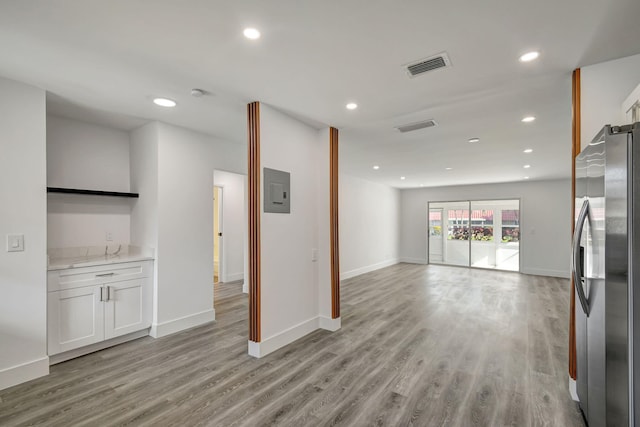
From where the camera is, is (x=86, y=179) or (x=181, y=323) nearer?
(x=86, y=179)

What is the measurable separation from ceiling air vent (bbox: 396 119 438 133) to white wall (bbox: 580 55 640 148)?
4.76 feet

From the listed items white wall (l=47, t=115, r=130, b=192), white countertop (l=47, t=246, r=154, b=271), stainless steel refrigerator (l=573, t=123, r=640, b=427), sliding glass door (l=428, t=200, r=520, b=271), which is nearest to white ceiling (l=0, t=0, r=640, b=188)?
white wall (l=47, t=115, r=130, b=192)

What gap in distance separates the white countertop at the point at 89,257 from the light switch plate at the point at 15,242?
32cm

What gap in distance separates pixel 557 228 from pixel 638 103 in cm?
769

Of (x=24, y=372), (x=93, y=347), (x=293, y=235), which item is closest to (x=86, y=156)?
(x=93, y=347)

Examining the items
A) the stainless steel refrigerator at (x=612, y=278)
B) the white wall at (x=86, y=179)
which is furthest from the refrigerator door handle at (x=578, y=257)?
Result: the white wall at (x=86, y=179)

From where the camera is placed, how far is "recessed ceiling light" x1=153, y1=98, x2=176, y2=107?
9.74ft

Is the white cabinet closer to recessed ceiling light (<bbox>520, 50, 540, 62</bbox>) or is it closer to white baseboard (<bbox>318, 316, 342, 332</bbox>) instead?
white baseboard (<bbox>318, 316, 342, 332</bbox>)

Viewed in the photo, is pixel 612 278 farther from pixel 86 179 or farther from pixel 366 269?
pixel 366 269

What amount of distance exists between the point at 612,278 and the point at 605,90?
1.61m

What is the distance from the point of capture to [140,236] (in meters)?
3.85

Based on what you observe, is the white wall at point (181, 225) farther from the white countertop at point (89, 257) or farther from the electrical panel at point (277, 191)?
the electrical panel at point (277, 191)

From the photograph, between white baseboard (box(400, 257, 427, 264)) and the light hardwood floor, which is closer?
the light hardwood floor

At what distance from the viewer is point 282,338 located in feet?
Result: 10.9
